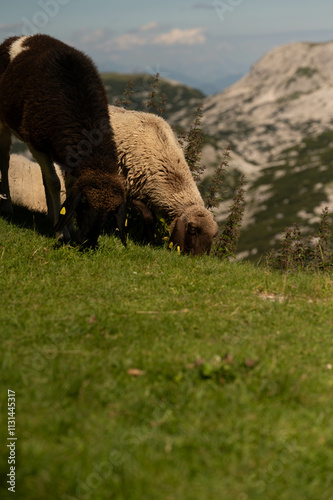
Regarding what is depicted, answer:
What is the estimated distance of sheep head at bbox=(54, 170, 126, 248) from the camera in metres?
9.00

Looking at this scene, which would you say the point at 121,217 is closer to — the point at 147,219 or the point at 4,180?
the point at 147,219

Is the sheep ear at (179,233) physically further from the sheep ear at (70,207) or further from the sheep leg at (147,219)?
the sheep ear at (70,207)

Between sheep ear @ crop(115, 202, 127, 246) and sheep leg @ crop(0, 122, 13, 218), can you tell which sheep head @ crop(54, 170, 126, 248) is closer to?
sheep ear @ crop(115, 202, 127, 246)

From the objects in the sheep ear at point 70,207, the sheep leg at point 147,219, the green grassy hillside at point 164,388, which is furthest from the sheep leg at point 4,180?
the green grassy hillside at point 164,388

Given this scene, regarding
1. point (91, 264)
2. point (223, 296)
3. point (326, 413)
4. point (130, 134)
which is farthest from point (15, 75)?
point (326, 413)

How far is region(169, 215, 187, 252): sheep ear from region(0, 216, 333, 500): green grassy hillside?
3515 mm

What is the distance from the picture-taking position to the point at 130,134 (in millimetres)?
11953

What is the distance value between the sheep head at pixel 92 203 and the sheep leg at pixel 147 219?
2.53m

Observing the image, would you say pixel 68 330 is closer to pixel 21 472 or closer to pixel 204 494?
pixel 21 472

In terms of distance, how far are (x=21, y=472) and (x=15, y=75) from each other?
9.37m

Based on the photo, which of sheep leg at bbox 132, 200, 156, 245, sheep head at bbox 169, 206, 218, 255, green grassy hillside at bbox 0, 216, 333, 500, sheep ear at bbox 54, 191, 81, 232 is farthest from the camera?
sheep leg at bbox 132, 200, 156, 245

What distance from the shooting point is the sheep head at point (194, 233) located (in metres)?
11.4

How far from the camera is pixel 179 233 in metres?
11.4

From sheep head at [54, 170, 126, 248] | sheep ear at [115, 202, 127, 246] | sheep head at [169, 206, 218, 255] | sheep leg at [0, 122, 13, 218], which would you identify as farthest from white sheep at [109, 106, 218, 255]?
sheep leg at [0, 122, 13, 218]
